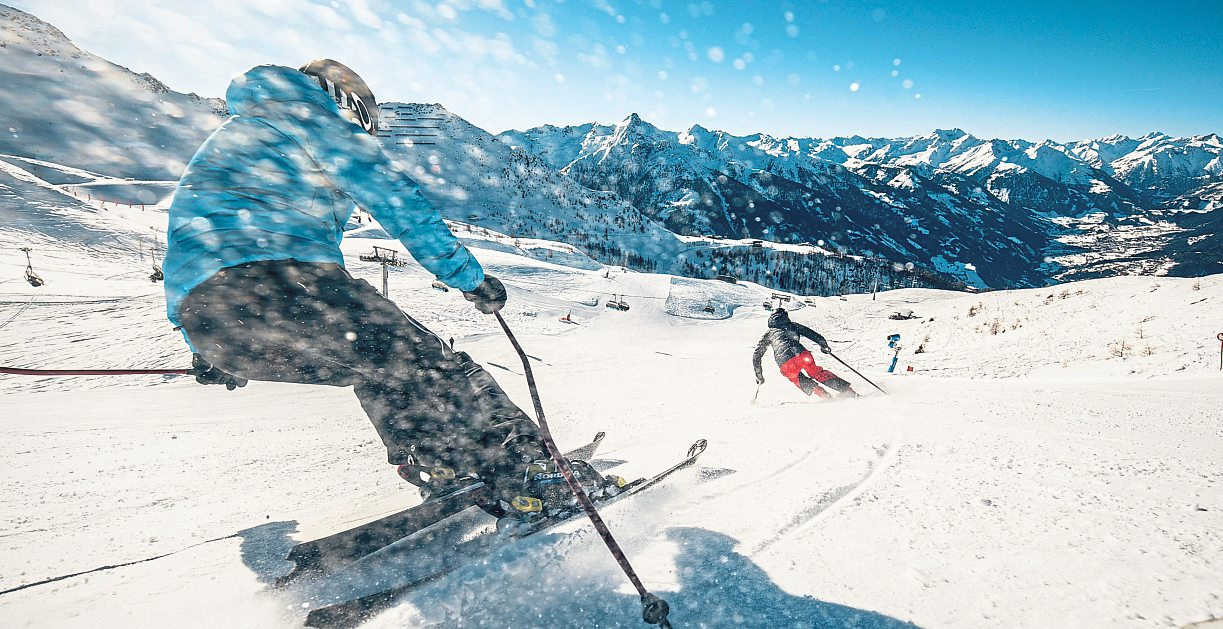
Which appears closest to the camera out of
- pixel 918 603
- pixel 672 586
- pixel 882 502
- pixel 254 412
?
pixel 918 603

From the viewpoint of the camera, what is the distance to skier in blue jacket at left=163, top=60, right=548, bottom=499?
2201mm

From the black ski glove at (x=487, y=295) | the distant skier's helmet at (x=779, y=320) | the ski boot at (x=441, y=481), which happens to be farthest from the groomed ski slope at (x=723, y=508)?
the distant skier's helmet at (x=779, y=320)

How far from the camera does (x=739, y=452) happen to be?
3.83m

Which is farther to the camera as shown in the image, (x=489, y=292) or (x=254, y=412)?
(x=254, y=412)

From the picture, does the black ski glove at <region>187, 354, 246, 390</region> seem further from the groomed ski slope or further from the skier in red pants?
the skier in red pants

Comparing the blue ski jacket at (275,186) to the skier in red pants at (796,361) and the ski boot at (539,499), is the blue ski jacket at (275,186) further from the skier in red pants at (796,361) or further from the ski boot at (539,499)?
the skier in red pants at (796,361)

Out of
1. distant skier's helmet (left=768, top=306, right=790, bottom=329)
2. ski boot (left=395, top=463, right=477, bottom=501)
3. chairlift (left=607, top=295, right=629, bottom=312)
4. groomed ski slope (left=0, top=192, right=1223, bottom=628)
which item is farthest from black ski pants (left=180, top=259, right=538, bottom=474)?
chairlift (left=607, top=295, right=629, bottom=312)

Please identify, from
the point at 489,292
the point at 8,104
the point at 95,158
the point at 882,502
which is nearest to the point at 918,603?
the point at 882,502

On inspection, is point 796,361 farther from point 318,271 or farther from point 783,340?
point 318,271

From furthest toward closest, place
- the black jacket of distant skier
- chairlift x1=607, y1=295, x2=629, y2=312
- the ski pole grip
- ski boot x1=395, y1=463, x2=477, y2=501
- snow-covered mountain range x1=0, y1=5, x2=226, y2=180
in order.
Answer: snow-covered mountain range x1=0, y1=5, x2=226, y2=180, chairlift x1=607, y1=295, x2=629, y2=312, the black jacket of distant skier, ski boot x1=395, y1=463, x2=477, y2=501, the ski pole grip

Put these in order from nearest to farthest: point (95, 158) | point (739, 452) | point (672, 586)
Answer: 1. point (672, 586)
2. point (739, 452)
3. point (95, 158)

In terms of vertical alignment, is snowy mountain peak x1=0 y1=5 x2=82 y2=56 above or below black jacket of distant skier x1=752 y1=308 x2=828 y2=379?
above

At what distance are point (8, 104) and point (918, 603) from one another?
15438 cm

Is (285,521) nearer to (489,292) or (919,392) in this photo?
(489,292)
